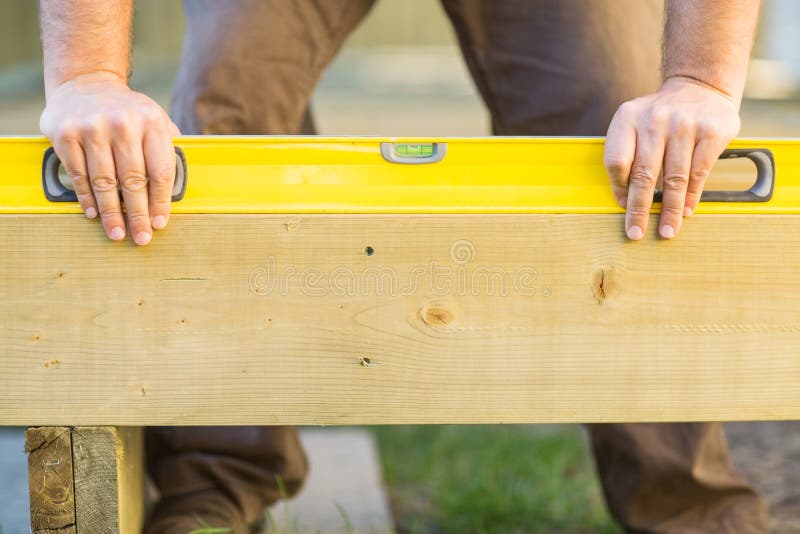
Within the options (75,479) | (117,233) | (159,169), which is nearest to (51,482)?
(75,479)

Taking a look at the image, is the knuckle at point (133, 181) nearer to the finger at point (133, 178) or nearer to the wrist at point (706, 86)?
the finger at point (133, 178)

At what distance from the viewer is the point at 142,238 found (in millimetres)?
1183

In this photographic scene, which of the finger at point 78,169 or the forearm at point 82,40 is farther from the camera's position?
the forearm at point 82,40

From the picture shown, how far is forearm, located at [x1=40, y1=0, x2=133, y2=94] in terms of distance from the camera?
127 centimetres

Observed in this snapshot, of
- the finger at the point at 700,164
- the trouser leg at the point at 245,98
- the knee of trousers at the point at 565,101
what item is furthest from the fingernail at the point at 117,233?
the knee of trousers at the point at 565,101

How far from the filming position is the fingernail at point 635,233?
47.9 inches

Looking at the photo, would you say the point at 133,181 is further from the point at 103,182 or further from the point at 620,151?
the point at 620,151

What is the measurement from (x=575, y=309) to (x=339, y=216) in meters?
0.35

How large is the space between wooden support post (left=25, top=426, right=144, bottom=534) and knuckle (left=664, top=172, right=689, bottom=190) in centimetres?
84

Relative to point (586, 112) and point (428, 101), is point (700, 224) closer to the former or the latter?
point (586, 112)

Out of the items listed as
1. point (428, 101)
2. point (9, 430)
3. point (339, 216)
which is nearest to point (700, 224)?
point (339, 216)

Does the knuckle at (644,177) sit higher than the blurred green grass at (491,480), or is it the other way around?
the knuckle at (644,177)

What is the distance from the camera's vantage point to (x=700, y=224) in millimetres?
1240

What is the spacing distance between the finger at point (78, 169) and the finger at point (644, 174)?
0.72 metres
